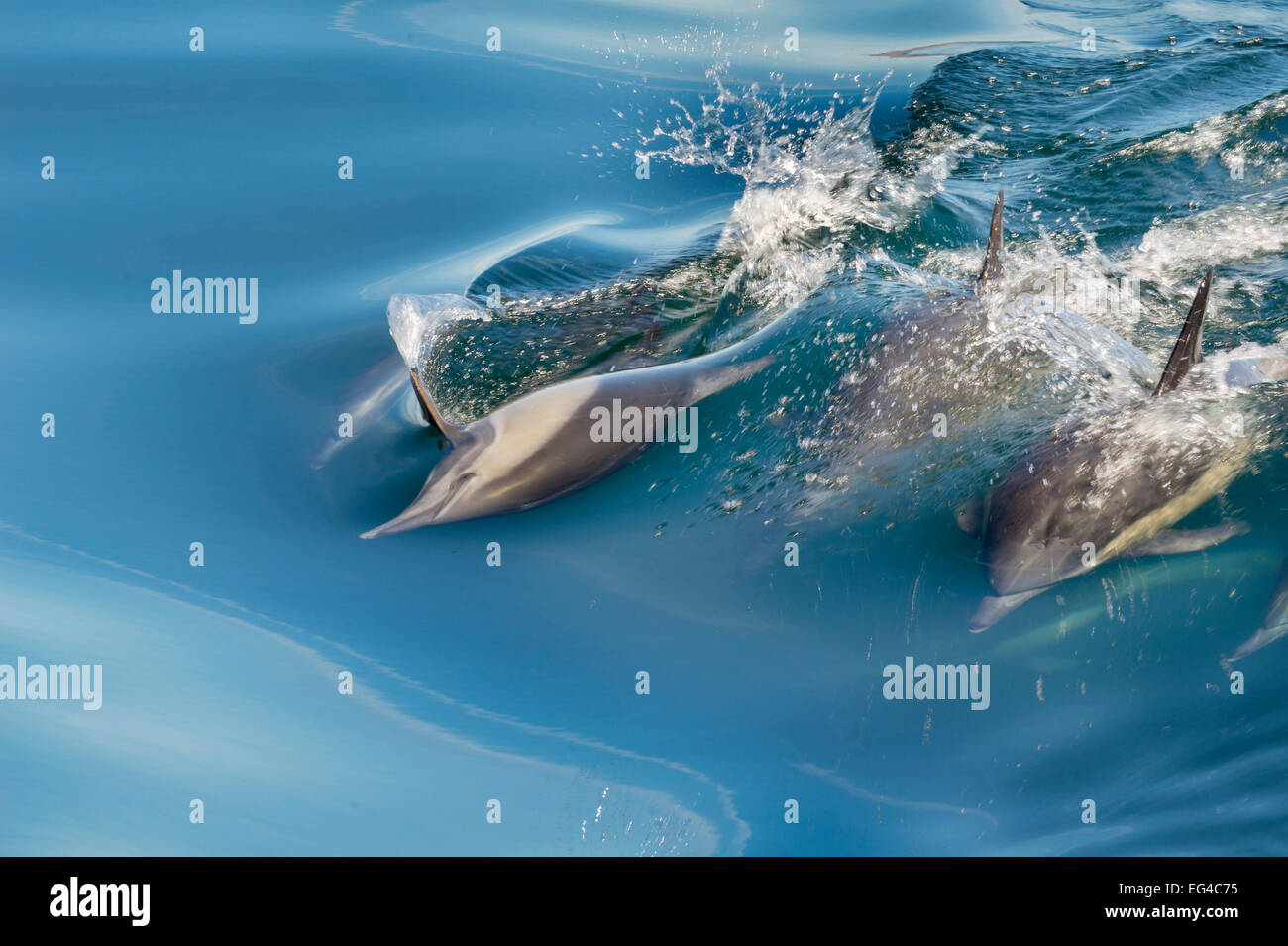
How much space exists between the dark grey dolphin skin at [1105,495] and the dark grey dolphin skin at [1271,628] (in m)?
0.34

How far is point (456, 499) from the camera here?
5.00 metres

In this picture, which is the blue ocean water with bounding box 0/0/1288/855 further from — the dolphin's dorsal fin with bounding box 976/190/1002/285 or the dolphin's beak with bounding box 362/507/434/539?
the dolphin's dorsal fin with bounding box 976/190/1002/285

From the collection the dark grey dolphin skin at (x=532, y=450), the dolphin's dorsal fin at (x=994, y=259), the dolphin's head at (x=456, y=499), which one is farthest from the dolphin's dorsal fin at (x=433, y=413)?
the dolphin's dorsal fin at (x=994, y=259)

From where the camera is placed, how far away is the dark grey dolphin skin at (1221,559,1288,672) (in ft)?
14.4

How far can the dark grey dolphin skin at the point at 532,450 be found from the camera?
16.5 ft

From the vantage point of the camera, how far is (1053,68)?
9969 millimetres

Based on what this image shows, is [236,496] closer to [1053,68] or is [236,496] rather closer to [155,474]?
[155,474]

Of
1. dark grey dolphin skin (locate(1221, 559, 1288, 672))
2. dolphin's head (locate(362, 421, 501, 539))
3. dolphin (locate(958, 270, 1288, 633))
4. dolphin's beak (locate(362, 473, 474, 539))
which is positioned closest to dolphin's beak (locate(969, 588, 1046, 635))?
dolphin (locate(958, 270, 1288, 633))

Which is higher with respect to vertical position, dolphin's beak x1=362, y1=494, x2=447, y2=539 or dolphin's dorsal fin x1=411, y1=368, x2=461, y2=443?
dolphin's dorsal fin x1=411, y1=368, x2=461, y2=443

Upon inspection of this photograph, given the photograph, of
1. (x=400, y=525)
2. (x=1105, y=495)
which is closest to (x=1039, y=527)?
(x=1105, y=495)

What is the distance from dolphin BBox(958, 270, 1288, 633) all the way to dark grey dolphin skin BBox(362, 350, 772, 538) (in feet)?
5.43

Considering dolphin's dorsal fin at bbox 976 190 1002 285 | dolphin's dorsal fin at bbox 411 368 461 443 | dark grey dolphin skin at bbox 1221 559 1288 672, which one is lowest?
dark grey dolphin skin at bbox 1221 559 1288 672

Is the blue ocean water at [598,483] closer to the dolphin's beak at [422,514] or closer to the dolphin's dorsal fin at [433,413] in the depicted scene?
the dolphin's beak at [422,514]

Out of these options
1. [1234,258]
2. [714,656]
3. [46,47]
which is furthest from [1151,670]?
[46,47]
